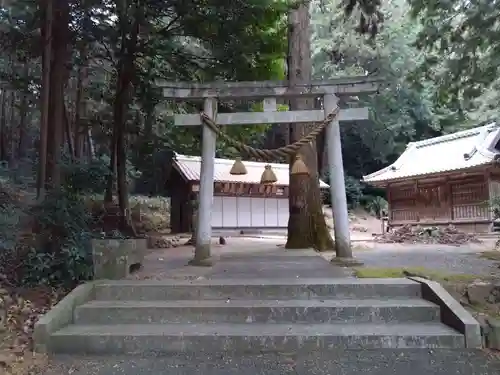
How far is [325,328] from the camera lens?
4.32 metres

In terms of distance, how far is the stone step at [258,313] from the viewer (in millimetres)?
4547

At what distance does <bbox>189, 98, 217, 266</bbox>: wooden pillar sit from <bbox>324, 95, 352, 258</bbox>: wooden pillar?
1.80m

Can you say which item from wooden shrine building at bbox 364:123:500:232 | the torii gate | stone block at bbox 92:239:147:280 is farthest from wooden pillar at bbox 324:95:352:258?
wooden shrine building at bbox 364:123:500:232

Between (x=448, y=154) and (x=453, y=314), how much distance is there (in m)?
16.6

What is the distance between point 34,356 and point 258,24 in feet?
27.4

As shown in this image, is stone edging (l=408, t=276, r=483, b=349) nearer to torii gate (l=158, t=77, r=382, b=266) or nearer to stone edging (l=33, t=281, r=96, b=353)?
torii gate (l=158, t=77, r=382, b=266)

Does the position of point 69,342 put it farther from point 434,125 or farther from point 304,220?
A: point 434,125

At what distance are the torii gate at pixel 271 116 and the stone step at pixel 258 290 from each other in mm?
1560

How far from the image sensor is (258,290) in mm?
5020

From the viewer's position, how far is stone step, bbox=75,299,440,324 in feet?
14.9

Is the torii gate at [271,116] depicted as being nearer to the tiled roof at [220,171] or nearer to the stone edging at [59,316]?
the stone edging at [59,316]

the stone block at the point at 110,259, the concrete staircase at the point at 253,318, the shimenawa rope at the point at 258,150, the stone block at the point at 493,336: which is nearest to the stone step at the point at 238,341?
the concrete staircase at the point at 253,318

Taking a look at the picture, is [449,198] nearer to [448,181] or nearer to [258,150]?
[448,181]

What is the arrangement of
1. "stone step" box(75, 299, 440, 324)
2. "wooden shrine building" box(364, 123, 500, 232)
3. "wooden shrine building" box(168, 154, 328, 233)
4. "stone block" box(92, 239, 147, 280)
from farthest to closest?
"wooden shrine building" box(168, 154, 328, 233), "wooden shrine building" box(364, 123, 500, 232), "stone block" box(92, 239, 147, 280), "stone step" box(75, 299, 440, 324)
